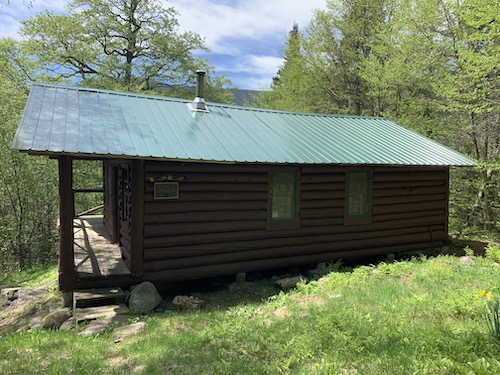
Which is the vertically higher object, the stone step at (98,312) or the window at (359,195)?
the window at (359,195)

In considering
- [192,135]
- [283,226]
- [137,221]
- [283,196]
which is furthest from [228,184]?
[137,221]

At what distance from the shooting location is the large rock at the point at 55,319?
6.42 m

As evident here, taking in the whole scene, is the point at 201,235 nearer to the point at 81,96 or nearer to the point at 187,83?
the point at 81,96

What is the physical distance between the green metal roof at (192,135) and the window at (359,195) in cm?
73

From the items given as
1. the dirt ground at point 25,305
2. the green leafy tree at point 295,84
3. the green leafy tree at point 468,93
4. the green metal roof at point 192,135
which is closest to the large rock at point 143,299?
the dirt ground at point 25,305

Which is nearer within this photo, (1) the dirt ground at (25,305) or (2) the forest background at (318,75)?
(1) the dirt ground at (25,305)

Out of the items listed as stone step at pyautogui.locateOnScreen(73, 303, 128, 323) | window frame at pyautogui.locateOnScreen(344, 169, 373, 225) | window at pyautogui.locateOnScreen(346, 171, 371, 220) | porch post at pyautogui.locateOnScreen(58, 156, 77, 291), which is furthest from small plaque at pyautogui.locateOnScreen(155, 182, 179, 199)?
window at pyautogui.locateOnScreen(346, 171, 371, 220)

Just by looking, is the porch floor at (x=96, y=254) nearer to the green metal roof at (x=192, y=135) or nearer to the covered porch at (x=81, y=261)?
the covered porch at (x=81, y=261)

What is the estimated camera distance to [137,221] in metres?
7.61

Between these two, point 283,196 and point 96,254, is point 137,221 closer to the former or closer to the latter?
point 96,254

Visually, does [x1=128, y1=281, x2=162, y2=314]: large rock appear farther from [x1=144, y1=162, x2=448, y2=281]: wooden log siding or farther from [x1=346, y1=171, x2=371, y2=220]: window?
[x1=346, y1=171, x2=371, y2=220]: window

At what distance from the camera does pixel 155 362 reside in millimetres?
4426

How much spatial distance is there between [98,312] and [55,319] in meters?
0.71

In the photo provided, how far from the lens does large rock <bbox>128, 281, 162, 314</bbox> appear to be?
6.98 metres
